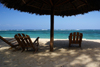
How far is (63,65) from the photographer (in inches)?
91.6

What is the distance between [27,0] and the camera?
3.85m

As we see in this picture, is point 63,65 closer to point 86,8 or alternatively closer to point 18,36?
point 18,36

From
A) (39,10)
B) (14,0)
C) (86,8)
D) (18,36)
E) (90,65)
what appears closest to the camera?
(90,65)

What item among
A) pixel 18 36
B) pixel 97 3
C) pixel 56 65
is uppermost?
pixel 97 3

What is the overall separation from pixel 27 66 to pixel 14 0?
3045mm

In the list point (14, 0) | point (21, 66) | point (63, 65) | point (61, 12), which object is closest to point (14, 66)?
point (21, 66)

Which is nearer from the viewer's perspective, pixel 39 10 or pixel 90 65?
pixel 90 65

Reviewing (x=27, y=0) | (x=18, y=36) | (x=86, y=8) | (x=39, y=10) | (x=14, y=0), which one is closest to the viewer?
(x=18, y=36)

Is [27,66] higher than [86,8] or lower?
lower

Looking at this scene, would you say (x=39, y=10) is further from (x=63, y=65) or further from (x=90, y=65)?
(x=90, y=65)

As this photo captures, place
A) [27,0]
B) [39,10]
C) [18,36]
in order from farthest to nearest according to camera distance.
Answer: [39,10], [27,0], [18,36]

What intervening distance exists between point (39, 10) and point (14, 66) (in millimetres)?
4008

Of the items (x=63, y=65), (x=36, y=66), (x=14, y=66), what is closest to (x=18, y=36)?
(x=14, y=66)

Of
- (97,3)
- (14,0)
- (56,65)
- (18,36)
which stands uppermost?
(14,0)
